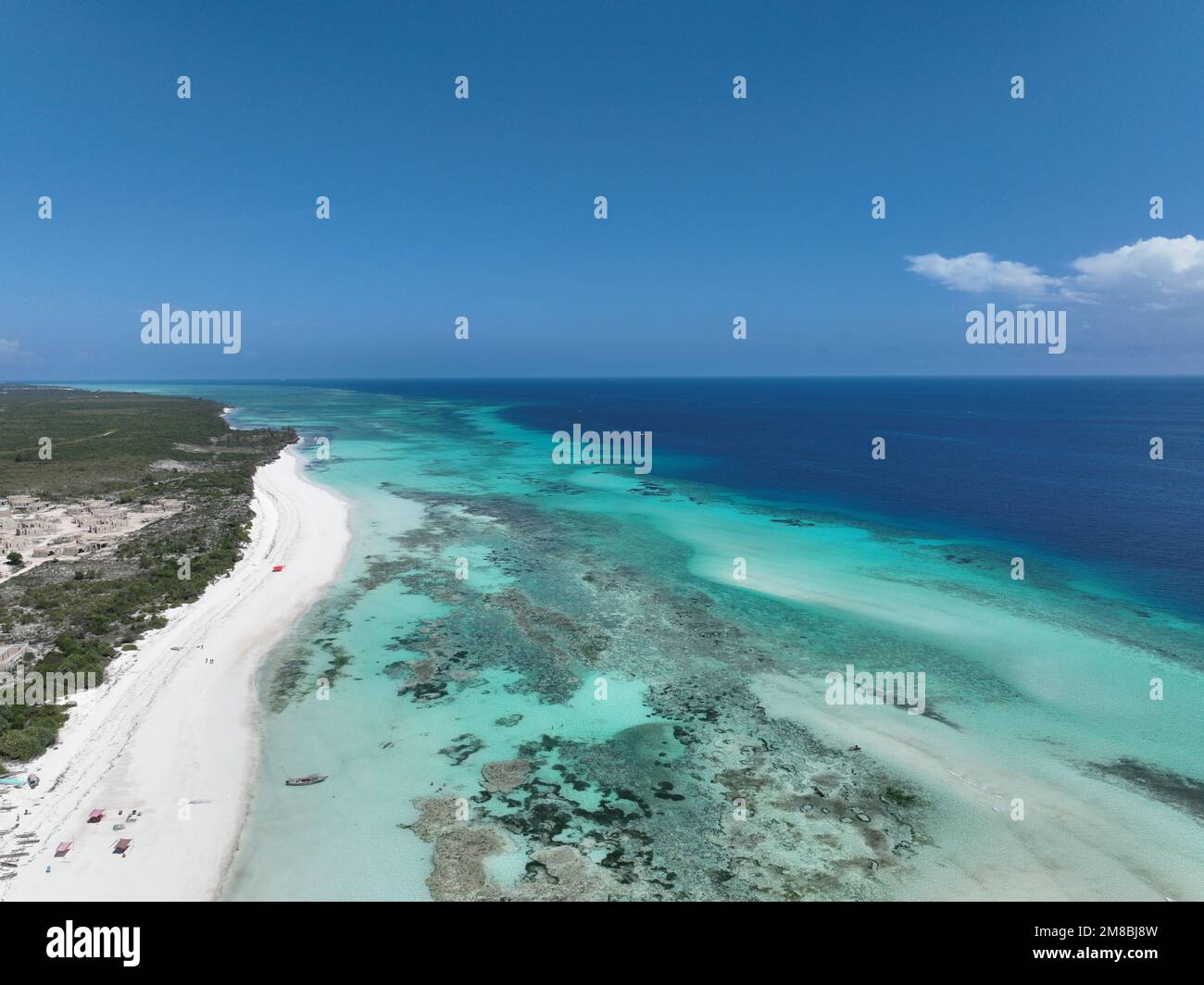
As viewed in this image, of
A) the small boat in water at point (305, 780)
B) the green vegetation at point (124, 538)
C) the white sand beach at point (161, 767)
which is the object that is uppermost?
the green vegetation at point (124, 538)

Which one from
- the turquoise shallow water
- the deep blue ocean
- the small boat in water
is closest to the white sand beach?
the turquoise shallow water

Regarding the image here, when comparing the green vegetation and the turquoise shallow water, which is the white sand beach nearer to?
the turquoise shallow water

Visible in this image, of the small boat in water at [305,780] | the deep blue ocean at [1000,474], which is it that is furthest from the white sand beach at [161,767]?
the deep blue ocean at [1000,474]

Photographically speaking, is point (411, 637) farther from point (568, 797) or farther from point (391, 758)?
point (568, 797)

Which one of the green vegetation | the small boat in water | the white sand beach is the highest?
the green vegetation

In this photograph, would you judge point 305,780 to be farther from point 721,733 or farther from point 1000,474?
point 1000,474

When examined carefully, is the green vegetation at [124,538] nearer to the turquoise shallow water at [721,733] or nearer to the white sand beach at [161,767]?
the white sand beach at [161,767]
